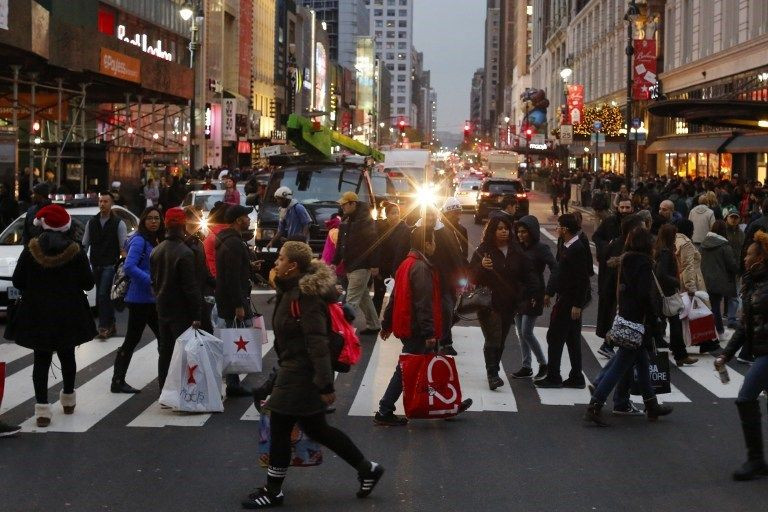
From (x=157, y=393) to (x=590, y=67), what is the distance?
8256cm

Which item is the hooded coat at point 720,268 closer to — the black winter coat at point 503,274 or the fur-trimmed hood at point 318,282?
the black winter coat at point 503,274

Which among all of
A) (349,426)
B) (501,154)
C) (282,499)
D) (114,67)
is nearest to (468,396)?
(349,426)

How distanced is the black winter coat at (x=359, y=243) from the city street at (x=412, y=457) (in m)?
3.11

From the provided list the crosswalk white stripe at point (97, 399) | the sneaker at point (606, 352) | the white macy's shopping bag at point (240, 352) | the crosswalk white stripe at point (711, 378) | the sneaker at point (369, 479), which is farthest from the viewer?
the sneaker at point (606, 352)

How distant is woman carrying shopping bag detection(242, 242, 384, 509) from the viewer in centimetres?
711

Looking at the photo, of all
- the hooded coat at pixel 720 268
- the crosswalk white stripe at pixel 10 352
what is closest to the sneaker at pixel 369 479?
the crosswalk white stripe at pixel 10 352

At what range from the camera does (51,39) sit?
28.8 meters

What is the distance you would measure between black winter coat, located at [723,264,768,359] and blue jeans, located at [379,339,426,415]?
251cm

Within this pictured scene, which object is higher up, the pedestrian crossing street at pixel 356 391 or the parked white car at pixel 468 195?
the parked white car at pixel 468 195

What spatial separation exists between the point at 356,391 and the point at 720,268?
5914 mm

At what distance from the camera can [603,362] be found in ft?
44.6

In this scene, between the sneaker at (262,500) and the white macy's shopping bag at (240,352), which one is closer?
the sneaker at (262,500)

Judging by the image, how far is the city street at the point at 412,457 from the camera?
767 cm

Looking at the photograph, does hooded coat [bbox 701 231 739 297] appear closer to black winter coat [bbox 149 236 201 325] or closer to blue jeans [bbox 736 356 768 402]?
blue jeans [bbox 736 356 768 402]
